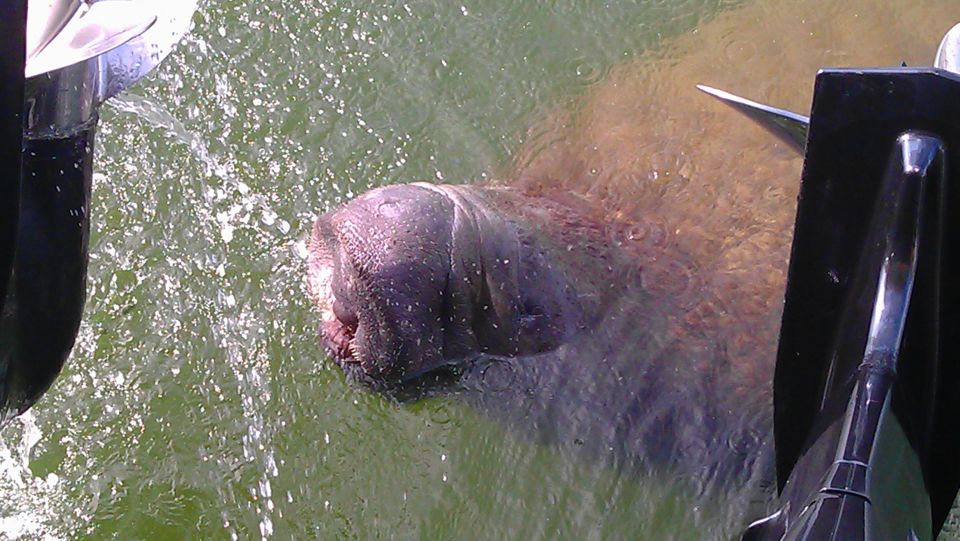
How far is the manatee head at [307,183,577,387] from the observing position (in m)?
3.27

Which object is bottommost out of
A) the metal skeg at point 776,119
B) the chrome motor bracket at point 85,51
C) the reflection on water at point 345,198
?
the reflection on water at point 345,198

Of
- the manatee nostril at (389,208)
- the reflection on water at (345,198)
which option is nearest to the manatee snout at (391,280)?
the manatee nostril at (389,208)

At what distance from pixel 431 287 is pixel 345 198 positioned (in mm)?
1314

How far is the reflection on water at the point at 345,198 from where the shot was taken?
11.8 feet

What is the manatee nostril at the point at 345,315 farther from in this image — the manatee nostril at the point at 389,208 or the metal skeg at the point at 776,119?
the metal skeg at the point at 776,119

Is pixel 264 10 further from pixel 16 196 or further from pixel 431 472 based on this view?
pixel 16 196

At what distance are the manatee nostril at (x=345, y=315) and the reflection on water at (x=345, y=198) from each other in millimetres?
364

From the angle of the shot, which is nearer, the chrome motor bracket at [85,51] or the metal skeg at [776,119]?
the chrome motor bracket at [85,51]

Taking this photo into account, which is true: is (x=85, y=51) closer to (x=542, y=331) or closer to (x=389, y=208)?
(x=389, y=208)

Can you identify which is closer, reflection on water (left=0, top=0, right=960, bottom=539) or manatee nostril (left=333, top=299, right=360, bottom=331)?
manatee nostril (left=333, top=299, right=360, bottom=331)

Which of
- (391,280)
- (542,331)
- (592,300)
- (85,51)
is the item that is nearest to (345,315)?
(391,280)

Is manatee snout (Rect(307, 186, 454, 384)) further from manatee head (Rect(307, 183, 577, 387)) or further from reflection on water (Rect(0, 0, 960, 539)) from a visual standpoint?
reflection on water (Rect(0, 0, 960, 539))

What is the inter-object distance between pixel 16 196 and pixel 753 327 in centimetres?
234

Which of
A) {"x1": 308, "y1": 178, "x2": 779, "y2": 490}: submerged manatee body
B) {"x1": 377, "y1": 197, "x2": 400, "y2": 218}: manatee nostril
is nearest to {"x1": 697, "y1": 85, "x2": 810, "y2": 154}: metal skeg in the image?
{"x1": 308, "y1": 178, "x2": 779, "y2": 490}: submerged manatee body
